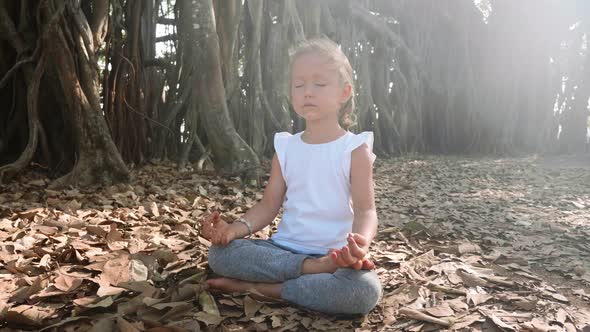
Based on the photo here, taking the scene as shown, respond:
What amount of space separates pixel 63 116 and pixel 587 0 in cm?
785

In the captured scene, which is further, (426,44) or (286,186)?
(426,44)

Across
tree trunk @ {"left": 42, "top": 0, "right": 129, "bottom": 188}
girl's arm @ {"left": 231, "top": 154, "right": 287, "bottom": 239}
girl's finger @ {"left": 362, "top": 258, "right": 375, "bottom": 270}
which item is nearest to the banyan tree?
tree trunk @ {"left": 42, "top": 0, "right": 129, "bottom": 188}

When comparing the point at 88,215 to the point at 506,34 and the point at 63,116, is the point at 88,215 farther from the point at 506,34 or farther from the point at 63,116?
the point at 506,34

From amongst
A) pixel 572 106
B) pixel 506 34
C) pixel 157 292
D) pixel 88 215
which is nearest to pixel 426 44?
pixel 506 34

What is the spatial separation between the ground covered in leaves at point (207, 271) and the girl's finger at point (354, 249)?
8.5 inches

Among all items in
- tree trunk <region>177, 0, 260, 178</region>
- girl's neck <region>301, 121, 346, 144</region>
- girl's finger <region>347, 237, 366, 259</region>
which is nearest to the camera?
girl's finger <region>347, 237, 366, 259</region>

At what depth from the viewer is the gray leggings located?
1.33 meters

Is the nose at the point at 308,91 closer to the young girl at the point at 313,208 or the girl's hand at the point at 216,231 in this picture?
the young girl at the point at 313,208

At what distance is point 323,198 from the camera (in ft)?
4.99

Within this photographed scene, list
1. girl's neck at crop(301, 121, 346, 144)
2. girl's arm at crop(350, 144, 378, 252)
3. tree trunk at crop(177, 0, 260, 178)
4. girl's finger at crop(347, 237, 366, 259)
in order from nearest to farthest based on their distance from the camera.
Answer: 1. girl's finger at crop(347, 237, 366, 259)
2. girl's arm at crop(350, 144, 378, 252)
3. girl's neck at crop(301, 121, 346, 144)
4. tree trunk at crop(177, 0, 260, 178)

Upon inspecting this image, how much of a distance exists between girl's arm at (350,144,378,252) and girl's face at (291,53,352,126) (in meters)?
0.16

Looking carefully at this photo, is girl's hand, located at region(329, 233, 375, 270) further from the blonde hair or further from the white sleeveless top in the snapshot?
the blonde hair

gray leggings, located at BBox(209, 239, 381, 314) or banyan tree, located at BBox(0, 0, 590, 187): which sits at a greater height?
banyan tree, located at BBox(0, 0, 590, 187)

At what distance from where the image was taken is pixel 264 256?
1.46 metres
